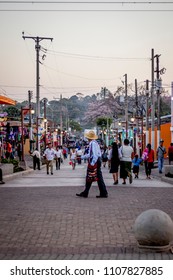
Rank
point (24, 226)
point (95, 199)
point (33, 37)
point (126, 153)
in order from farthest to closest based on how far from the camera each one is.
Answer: point (33, 37)
point (126, 153)
point (95, 199)
point (24, 226)

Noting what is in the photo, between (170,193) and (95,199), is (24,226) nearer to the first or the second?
(95,199)

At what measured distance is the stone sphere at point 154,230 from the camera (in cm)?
708

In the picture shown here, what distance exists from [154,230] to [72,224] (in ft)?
8.67

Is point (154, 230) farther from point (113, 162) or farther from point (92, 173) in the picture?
point (113, 162)

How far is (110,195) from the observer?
14.5m

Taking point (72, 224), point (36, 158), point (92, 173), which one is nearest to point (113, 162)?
point (92, 173)

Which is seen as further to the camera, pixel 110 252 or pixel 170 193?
pixel 170 193

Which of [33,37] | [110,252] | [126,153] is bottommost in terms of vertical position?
Answer: [110,252]

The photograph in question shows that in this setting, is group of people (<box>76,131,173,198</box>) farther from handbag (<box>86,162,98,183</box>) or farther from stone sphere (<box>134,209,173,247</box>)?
stone sphere (<box>134,209,173,247</box>)

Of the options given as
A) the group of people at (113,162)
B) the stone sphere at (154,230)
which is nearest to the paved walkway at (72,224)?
the stone sphere at (154,230)

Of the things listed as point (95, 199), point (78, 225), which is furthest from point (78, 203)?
point (78, 225)

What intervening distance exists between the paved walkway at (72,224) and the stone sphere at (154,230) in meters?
0.17

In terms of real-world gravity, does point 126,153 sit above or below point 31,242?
above

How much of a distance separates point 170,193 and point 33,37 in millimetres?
32598
